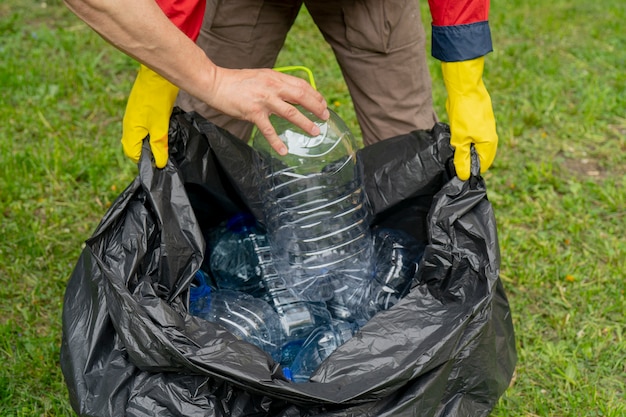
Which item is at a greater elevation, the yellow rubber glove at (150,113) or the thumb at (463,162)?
the yellow rubber glove at (150,113)

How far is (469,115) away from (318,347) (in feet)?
2.31

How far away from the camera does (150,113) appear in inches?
70.8

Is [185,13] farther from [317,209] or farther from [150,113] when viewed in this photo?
[317,209]

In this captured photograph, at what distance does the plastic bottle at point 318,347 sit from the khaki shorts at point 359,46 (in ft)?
2.34

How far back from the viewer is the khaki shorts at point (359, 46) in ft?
7.24

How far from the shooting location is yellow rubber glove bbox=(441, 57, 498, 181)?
186 cm

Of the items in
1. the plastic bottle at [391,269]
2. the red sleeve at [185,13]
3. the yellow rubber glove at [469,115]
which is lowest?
the plastic bottle at [391,269]

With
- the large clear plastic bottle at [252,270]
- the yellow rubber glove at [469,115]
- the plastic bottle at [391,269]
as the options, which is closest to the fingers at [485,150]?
the yellow rubber glove at [469,115]

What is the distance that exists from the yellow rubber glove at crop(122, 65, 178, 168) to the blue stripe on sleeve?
0.68 meters

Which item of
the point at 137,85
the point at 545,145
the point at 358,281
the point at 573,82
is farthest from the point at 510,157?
the point at 137,85

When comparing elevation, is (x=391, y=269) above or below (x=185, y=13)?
below

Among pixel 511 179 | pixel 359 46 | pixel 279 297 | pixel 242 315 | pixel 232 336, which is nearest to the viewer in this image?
pixel 232 336

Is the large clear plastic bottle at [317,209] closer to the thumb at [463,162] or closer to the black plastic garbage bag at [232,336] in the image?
the black plastic garbage bag at [232,336]

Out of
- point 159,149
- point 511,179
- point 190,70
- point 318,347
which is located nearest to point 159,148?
point 159,149
